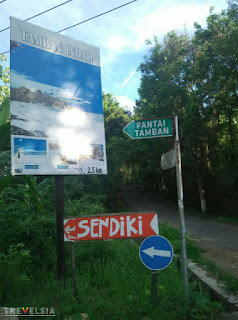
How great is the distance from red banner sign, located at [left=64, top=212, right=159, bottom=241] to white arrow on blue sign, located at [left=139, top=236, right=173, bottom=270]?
0.85 feet

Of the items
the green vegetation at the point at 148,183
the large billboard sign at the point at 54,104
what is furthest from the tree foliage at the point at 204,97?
the large billboard sign at the point at 54,104

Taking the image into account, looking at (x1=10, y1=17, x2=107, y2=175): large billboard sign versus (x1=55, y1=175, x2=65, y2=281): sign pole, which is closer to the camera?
(x1=10, y1=17, x2=107, y2=175): large billboard sign

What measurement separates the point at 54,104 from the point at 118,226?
2.08 m

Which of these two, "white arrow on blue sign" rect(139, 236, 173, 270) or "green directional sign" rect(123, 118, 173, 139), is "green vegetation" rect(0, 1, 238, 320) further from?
"green directional sign" rect(123, 118, 173, 139)

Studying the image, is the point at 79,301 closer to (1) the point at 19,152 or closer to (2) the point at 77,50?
(1) the point at 19,152

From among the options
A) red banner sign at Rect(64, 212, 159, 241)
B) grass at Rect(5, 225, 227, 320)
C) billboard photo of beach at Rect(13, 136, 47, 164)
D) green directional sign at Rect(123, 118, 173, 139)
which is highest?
green directional sign at Rect(123, 118, 173, 139)

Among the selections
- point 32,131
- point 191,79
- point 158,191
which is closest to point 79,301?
point 32,131

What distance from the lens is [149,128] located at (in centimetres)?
431

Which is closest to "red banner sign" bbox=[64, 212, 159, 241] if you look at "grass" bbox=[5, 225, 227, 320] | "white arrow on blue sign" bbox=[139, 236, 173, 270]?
"white arrow on blue sign" bbox=[139, 236, 173, 270]

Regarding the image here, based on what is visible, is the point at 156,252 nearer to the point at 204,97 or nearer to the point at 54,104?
the point at 54,104

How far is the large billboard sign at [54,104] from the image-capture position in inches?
160

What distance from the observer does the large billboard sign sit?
4059 mm

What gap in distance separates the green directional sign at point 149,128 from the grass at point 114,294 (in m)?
2.30

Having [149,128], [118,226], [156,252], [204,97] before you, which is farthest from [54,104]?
[204,97]
